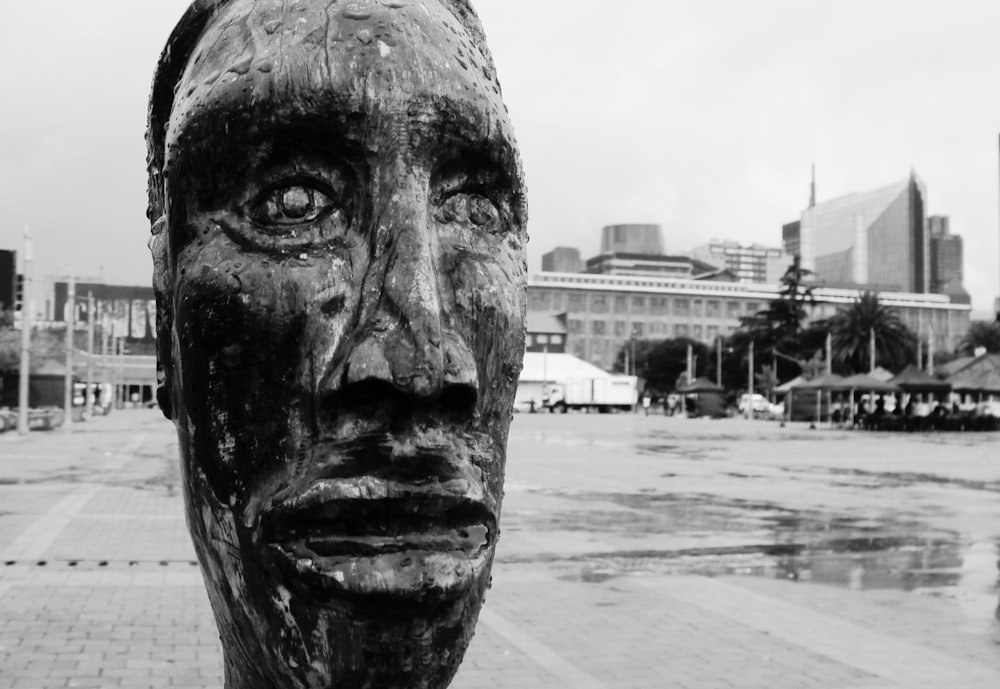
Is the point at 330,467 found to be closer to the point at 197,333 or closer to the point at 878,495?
the point at 197,333

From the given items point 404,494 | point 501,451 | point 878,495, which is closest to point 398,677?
point 404,494

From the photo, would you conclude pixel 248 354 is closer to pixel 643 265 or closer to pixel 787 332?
pixel 787 332

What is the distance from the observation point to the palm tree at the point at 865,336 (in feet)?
193

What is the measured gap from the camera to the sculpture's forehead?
1.36 m

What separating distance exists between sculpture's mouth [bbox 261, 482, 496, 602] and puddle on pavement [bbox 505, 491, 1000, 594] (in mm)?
6422

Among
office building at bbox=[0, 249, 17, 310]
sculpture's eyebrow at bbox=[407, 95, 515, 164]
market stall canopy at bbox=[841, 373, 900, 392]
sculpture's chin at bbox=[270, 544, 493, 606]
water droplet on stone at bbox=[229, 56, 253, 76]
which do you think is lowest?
sculpture's chin at bbox=[270, 544, 493, 606]

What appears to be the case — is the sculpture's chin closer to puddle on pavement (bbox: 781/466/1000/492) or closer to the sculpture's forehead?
the sculpture's forehead

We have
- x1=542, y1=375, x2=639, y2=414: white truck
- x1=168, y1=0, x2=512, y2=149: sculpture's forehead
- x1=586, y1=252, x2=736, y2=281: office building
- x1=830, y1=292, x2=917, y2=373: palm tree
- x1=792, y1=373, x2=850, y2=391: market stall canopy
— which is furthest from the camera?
x1=586, y1=252, x2=736, y2=281: office building

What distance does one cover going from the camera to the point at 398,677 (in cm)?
128

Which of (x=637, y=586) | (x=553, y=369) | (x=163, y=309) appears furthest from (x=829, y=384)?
(x=163, y=309)

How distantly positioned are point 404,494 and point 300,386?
0.67 ft

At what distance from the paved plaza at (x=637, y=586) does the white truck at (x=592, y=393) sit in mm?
46934

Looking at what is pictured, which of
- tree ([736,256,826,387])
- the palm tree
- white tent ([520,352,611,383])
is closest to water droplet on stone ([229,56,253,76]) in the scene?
the palm tree

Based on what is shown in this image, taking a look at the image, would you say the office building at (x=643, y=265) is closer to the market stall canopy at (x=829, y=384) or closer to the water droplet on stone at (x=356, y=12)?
the market stall canopy at (x=829, y=384)
